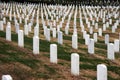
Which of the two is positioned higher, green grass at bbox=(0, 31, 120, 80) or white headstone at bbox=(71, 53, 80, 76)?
white headstone at bbox=(71, 53, 80, 76)

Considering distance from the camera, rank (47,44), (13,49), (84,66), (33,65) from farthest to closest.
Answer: (47,44) < (13,49) < (84,66) < (33,65)

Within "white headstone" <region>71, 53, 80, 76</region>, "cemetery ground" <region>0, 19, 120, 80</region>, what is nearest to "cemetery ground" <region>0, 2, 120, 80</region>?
"cemetery ground" <region>0, 19, 120, 80</region>

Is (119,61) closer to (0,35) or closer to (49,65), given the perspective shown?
(49,65)

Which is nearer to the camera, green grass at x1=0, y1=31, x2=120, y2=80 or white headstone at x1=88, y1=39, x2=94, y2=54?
green grass at x1=0, y1=31, x2=120, y2=80

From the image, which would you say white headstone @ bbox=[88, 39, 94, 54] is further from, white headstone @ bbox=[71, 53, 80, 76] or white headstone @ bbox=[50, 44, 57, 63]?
white headstone @ bbox=[71, 53, 80, 76]

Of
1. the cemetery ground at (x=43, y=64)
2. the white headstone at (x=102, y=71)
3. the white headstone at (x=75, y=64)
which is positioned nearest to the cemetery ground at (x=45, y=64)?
the cemetery ground at (x=43, y=64)

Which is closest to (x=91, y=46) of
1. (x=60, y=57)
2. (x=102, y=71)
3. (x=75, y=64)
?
(x=60, y=57)

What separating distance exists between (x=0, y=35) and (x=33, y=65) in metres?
4.92

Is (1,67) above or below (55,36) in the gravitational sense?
above

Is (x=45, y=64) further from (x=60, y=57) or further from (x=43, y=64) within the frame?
(x=60, y=57)

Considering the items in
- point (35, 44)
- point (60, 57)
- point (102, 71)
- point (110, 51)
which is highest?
point (102, 71)

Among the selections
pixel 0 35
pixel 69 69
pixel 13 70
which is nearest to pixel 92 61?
pixel 69 69

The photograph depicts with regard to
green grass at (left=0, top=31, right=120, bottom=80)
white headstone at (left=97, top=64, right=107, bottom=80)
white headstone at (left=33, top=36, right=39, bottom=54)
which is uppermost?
white headstone at (left=97, top=64, right=107, bottom=80)

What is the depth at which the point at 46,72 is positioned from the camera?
8883 millimetres
